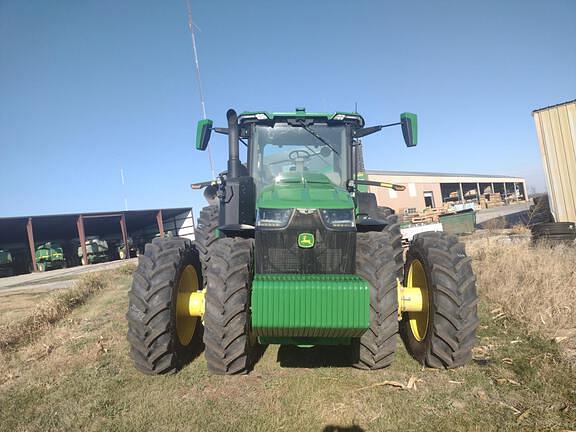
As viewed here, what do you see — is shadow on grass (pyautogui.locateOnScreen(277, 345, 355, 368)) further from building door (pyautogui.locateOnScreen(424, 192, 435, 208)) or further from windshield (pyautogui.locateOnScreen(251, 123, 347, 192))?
building door (pyautogui.locateOnScreen(424, 192, 435, 208))

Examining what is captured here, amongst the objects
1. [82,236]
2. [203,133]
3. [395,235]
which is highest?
[82,236]

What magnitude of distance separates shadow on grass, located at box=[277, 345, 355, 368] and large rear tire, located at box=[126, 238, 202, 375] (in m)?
1.04

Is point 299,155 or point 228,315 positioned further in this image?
point 299,155

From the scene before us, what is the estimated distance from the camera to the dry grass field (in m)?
2.70

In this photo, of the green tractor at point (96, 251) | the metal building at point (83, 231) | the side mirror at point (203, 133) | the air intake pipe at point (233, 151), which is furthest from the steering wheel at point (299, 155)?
the green tractor at point (96, 251)

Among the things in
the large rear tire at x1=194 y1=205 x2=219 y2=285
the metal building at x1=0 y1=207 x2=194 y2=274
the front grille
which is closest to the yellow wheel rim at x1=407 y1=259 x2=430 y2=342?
the front grille

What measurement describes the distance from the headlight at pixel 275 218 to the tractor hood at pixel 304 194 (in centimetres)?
5

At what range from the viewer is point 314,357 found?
13.1ft

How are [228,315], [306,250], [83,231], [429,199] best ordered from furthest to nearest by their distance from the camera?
[429,199] < [83,231] < [306,250] < [228,315]

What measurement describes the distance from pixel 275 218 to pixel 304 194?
424 mm

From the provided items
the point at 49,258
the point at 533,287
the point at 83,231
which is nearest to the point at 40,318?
the point at 533,287

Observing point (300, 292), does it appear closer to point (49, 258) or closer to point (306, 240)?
point (306, 240)

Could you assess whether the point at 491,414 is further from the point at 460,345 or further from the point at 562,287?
the point at 562,287

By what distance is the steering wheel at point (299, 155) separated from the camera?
4648 millimetres
